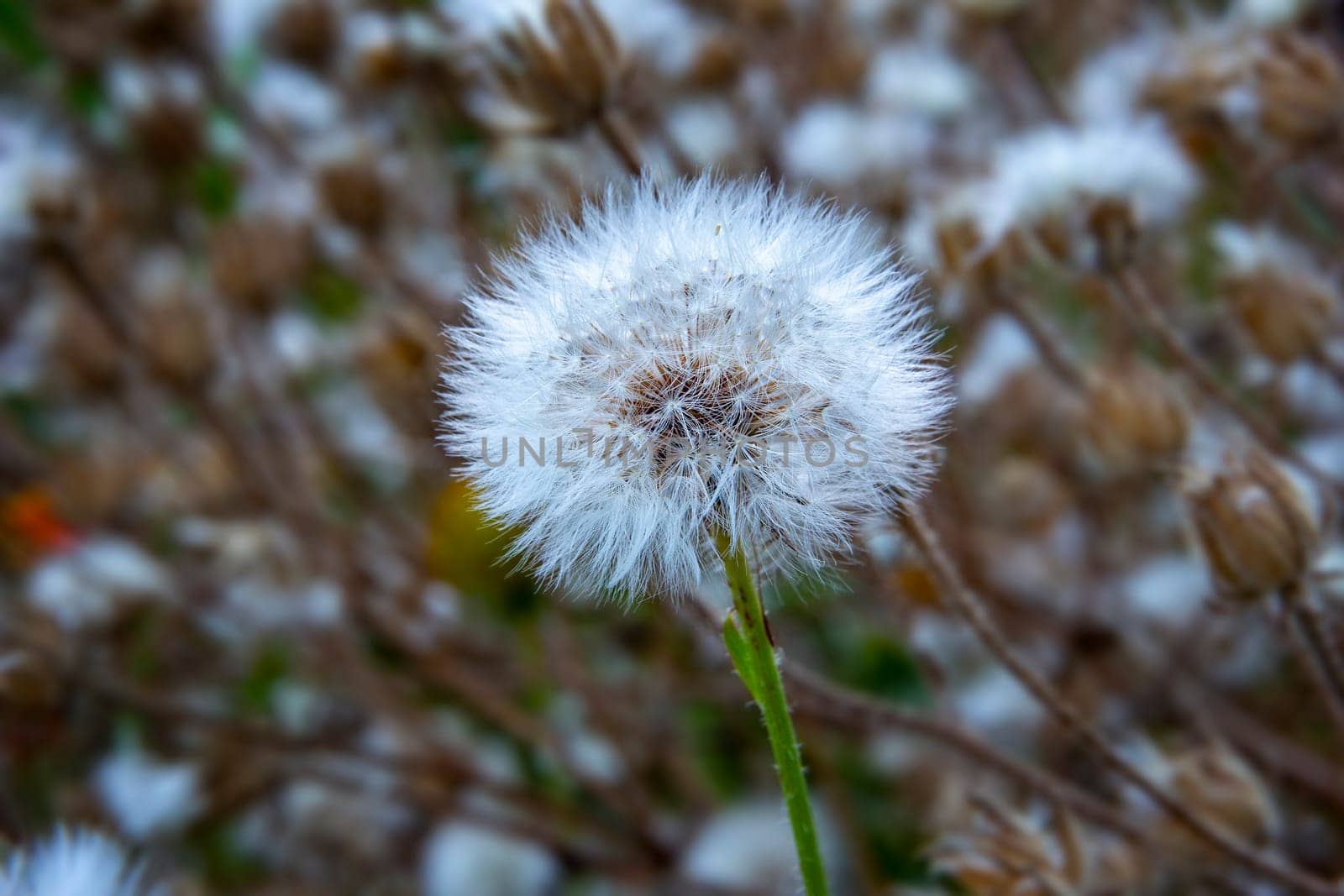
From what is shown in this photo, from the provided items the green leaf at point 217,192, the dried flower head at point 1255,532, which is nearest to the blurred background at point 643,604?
the dried flower head at point 1255,532

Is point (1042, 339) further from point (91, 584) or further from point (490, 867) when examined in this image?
point (91, 584)

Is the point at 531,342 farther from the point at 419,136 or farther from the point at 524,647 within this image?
the point at 419,136

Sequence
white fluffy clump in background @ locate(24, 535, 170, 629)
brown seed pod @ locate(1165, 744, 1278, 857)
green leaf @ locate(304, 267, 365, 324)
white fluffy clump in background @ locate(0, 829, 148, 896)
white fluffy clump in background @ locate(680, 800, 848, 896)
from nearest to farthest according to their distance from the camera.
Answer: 1. white fluffy clump in background @ locate(0, 829, 148, 896)
2. brown seed pod @ locate(1165, 744, 1278, 857)
3. white fluffy clump in background @ locate(680, 800, 848, 896)
4. white fluffy clump in background @ locate(24, 535, 170, 629)
5. green leaf @ locate(304, 267, 365, 324)

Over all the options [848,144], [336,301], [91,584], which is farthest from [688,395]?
[336,301]

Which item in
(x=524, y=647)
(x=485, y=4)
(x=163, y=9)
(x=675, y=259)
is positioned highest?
(x=163, y=9)

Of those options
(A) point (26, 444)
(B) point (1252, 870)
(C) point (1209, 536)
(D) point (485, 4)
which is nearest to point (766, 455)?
(C) point (1209, 536)

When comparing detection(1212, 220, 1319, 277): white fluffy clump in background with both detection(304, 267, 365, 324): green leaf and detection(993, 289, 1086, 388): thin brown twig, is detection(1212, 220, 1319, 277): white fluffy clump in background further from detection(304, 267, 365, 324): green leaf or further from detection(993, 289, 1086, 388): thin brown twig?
detection(304, 267, 365, 324): green leaf

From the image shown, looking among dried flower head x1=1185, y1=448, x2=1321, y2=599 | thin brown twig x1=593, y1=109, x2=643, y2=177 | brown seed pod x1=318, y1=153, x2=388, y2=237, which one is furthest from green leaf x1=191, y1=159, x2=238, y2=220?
dried flower head x1=1185, y1=448, x2=1321, y2=599
